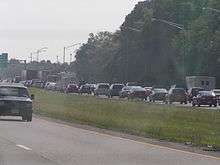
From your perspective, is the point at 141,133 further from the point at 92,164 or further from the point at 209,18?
the point at 209,18

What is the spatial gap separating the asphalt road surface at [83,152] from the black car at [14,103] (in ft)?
27.1

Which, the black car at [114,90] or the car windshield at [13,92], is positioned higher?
the car windshield at [13,92]

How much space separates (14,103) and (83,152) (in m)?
15.6

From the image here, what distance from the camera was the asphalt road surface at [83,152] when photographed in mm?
16406

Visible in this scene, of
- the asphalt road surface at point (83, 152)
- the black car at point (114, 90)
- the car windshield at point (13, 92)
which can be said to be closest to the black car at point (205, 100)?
the black car at point (114, 90)

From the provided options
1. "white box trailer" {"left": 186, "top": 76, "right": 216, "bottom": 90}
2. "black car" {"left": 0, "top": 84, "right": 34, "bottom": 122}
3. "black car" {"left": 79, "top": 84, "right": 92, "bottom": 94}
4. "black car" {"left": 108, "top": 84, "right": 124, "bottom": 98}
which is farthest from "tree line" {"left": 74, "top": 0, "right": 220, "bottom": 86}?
"black car" {"left": 0, "top": 84, "right": 34, "bottom": 122}

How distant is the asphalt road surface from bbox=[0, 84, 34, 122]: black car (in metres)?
8.27

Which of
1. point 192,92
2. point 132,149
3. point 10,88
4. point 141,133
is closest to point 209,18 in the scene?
point 192,92

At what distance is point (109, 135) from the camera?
85.5 feet

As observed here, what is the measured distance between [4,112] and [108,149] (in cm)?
1500

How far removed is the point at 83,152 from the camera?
18.7 m

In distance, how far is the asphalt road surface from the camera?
16.4m

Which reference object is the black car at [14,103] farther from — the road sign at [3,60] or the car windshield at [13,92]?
the road sign at [3,60]

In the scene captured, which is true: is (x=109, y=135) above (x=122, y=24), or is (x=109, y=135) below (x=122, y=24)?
below
